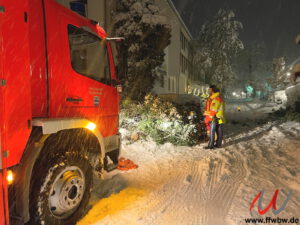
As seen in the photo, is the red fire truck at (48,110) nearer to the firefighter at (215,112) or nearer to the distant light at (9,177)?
the distant light at (9,177)

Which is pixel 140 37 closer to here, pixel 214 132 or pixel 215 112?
pixel 215 112

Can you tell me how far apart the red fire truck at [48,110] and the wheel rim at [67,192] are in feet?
0.04

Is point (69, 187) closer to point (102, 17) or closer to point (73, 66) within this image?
point (73, 66)

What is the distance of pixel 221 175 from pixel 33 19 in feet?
13.9

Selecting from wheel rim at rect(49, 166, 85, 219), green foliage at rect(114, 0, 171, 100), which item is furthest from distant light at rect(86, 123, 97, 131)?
green foliage at rect(114, 0, 171, 100)

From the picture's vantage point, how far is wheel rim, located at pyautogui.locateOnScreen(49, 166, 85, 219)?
9.21 ft

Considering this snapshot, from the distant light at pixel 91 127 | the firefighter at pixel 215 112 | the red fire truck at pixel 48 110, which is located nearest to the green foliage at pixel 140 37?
the firefighter at pixel 215 112

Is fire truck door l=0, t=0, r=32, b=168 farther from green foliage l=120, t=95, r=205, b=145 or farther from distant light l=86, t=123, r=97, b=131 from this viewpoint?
green foliage l=120, t=95, r=205, b=145

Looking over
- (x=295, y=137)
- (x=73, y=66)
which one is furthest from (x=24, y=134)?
(x=295, y=137)

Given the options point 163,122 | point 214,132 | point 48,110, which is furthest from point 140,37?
point 48,110

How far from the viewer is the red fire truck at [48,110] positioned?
227 cm

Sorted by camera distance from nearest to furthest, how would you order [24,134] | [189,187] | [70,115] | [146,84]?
1. [24,134]
2. [70,115]
3. [189,187]
4. [146,84]

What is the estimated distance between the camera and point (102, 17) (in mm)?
13438

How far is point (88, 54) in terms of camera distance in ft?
12.8
